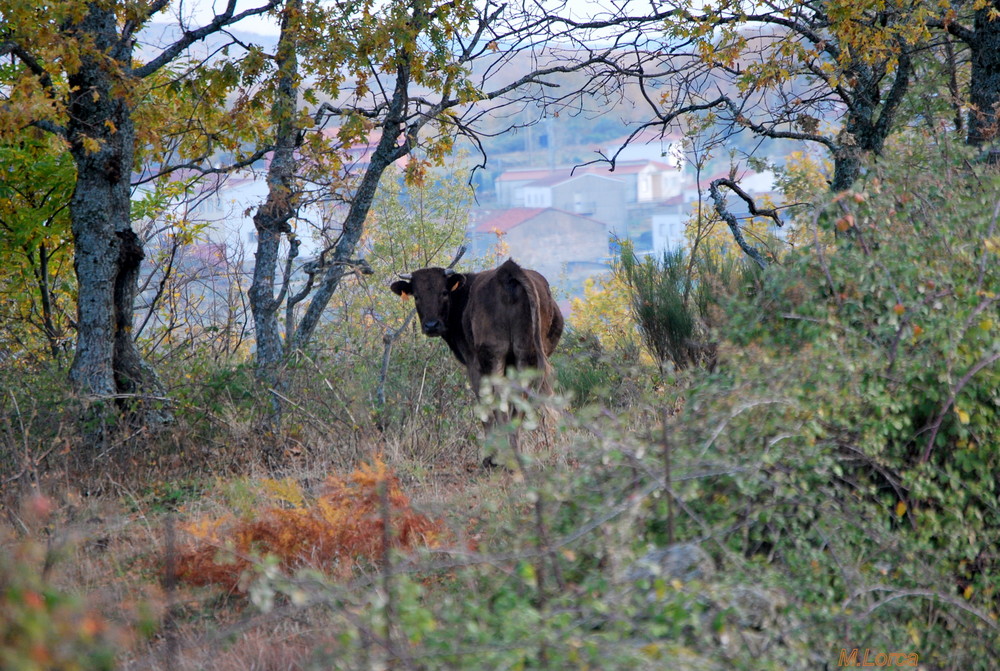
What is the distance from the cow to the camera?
29.6 feet

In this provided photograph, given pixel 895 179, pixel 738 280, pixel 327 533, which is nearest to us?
pixel 895 179

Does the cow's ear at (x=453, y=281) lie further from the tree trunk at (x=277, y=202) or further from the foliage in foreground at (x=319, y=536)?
the foliage in foreground at (x=319, y=536)

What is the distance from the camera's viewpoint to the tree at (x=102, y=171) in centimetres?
849

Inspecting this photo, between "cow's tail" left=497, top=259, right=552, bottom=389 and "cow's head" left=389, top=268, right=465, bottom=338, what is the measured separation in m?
0.88

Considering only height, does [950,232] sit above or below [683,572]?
above

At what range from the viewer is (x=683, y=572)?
11.7 ft

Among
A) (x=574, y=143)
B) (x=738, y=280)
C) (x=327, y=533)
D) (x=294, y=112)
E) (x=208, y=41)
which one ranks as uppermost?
(x=574, y=143)

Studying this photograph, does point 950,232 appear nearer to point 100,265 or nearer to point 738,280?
point 738,280

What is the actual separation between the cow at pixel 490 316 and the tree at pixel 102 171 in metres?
2.71

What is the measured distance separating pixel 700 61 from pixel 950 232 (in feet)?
19.6

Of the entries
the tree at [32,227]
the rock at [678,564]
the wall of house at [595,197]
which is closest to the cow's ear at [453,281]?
the tree at [32,227]

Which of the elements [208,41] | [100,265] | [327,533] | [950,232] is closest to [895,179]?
[950,232]

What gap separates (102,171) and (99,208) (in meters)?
0.35

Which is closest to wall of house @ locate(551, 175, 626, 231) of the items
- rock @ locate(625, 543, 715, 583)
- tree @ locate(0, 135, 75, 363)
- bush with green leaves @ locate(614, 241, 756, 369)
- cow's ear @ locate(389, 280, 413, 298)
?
bush with green leaves @ locate(614, 241, 756, 369)
